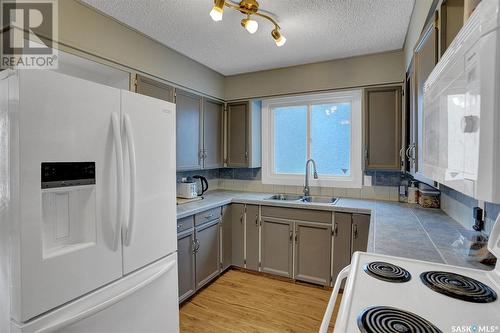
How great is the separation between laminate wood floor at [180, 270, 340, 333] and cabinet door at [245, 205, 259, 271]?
6.6 inches

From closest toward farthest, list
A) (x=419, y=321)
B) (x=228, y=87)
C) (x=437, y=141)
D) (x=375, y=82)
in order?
1. (x=419, y=321)
2. (x=437, y=141)
3. (x=375, y=82)
4. (x=228, y=87)

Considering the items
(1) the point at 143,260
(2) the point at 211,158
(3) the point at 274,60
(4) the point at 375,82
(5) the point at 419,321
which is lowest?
(1) the point at 143,260

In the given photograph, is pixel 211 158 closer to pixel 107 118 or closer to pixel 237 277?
pixel 237 277

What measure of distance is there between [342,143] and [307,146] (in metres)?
0.42

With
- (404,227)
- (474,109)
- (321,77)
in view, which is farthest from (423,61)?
(321,77)

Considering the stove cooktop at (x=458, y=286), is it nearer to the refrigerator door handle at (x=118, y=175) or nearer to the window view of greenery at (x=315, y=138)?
the refrigerator door handle at (x=118, y=175)

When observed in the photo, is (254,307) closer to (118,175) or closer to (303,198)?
(303,198)

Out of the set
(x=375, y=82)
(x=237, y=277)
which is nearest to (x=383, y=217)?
(x=375, y=82)

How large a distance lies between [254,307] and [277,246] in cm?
68

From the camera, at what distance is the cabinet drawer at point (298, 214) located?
254cm

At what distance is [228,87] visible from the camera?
11.3ft

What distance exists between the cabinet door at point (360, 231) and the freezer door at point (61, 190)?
199 centimetres

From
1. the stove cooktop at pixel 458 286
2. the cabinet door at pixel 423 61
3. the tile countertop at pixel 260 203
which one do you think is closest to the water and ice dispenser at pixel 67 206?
the tile countertop at pixel 260 203

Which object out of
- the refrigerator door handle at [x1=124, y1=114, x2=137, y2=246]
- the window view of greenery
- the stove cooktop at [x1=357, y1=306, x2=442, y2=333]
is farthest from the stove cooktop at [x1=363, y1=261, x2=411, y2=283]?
the window view of greenery
